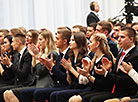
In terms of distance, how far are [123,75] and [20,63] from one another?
2015 millimetres

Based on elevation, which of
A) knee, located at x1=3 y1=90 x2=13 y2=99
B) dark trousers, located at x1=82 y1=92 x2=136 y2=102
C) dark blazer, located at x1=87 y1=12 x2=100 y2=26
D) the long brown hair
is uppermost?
dark blazer, located at x1=87 y1=12 x2=100 y2=26

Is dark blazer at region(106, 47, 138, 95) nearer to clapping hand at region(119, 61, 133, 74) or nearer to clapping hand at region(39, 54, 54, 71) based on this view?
clapping hand at region(119, 61, 133, 74)

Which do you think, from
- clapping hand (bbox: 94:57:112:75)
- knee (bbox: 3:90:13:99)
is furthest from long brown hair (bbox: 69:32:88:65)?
knee (bbox: 3:90:13:99)

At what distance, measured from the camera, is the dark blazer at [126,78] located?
4129 mm

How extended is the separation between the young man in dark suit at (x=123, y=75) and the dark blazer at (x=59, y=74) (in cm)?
74

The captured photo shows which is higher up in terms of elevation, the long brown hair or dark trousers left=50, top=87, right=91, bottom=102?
the long brown hair

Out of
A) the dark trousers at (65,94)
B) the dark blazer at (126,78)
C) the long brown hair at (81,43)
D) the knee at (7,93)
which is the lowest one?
the knee at (7,93)

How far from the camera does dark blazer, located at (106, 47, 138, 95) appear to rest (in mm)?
4129

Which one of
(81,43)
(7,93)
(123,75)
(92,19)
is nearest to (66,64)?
(81,43)

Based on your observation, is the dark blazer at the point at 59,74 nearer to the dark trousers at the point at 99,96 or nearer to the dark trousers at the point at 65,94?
the dark trousers at the point at 65,94

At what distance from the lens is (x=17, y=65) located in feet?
19.2

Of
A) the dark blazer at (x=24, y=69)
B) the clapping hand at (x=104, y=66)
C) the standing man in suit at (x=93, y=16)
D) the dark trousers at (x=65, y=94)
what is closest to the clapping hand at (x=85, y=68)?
the clapping hand at (x=104, y=66)

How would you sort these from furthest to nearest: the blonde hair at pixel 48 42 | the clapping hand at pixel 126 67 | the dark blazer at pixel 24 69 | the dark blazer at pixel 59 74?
the dark blazer at pixel 24 69 < the blonde hair at pixel 48 42 < the dark blazer at pixel 59 74 < the clapping hand at pixel 126 67

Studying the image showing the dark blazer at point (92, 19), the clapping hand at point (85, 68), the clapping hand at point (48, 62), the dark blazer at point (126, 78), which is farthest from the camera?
the dark blazer at point (92, 19)
